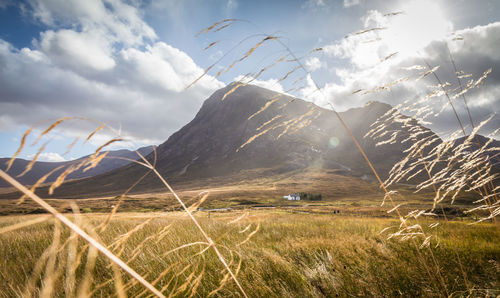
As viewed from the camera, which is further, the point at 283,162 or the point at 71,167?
the point at 283,162

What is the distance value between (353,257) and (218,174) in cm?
17114

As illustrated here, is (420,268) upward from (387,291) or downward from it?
downward

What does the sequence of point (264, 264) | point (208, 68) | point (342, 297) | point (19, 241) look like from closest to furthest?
point (208, 68)
point (342, 297)
point (264, 264)
point (19, 241)

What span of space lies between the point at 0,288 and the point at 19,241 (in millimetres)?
3144

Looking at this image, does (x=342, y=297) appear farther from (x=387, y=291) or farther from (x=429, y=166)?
(x=429, y=166)

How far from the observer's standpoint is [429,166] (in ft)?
7.97

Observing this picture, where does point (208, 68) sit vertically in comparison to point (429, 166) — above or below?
above

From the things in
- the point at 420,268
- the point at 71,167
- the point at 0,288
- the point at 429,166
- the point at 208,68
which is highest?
the point at 208,68

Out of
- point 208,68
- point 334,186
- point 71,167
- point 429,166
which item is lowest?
point 334,186

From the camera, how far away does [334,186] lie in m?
115

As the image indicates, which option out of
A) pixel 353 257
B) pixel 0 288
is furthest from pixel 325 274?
pixel 0 288

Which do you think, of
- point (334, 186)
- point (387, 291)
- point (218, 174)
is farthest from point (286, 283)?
point (218, 174)

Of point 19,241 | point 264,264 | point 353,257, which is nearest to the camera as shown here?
point 264,264

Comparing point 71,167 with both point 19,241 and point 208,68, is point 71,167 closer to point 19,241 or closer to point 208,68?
point 208,68
